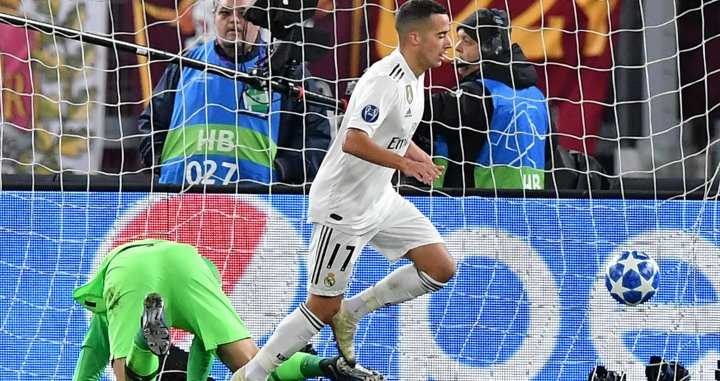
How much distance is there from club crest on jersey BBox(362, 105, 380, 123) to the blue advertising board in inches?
50.5

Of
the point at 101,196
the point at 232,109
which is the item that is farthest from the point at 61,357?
the point at 232,109

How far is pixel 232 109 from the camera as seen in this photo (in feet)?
24.2

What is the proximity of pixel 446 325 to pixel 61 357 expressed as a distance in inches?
73.9

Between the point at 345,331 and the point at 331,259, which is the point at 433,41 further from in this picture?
the point at 345,331

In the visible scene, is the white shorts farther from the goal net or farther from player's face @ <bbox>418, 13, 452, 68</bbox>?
the goal net

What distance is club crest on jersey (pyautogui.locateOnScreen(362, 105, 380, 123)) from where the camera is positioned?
19.1 feet

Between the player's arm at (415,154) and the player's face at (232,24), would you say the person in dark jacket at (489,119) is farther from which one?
the player's arm at (415,154)

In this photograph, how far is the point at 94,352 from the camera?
6.47 meters

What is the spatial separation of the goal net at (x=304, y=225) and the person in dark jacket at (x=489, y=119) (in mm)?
32

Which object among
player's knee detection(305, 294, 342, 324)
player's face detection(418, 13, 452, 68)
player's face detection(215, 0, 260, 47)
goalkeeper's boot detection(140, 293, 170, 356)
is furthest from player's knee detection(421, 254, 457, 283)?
player's face detection(215, 0, 260, 47)

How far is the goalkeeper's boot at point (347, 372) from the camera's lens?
6.35 meters

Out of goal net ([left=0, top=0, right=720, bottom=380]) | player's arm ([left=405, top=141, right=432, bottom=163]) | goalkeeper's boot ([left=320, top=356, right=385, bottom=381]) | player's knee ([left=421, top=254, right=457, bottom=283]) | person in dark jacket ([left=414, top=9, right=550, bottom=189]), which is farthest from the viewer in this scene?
person in dark jacket ([left=414, top=9, right=550, bottom=189])

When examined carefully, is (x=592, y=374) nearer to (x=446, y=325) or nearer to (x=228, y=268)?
(x=446, y=325)

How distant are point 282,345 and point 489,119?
186 centimetres
